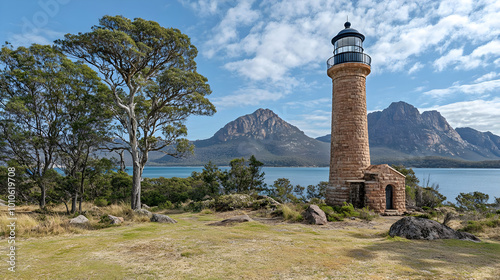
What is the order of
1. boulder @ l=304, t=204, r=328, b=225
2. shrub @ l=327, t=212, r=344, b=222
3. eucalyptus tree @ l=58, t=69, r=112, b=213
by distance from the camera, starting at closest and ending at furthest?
boulder @ l=304, t=204, r=328, b=225 → shrub @ l=327, t=212, r=344, b=222 → eucalyptus tree @ l=58, t=69, r=112, b=213

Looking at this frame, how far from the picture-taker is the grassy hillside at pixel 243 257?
158 inches

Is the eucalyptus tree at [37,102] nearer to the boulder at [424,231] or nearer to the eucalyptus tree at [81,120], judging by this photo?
the eucalyptus tree at [81,120]

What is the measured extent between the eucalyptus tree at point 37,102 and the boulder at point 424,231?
626 inches

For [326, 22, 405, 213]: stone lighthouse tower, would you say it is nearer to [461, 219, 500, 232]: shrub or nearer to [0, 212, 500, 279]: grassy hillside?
[461, 219, 500, 232]: shrub

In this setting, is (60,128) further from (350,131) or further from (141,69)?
(350,131)

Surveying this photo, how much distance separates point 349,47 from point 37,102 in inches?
763

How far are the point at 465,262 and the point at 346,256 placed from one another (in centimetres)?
222

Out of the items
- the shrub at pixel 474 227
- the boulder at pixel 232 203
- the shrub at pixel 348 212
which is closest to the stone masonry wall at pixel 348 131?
the shrub at pixel 348 212

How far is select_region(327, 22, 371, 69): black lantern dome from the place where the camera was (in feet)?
51.2

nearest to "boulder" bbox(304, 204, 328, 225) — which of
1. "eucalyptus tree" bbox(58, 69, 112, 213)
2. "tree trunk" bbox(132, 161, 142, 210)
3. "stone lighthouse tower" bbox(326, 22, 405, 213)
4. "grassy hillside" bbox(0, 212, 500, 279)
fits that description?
"grassy hillside" bbox(0, 212, 500, 279)

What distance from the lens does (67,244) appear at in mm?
5676

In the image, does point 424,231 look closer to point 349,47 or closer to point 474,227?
point 474,227

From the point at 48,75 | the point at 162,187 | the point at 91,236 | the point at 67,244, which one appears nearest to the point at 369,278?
the point at 67,244

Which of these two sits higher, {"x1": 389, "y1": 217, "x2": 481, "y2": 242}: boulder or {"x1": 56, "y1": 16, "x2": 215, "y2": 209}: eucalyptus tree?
{"x1": 56, "y1": 16, "x2": 215, "y2": 209}: eucalyptus tree
